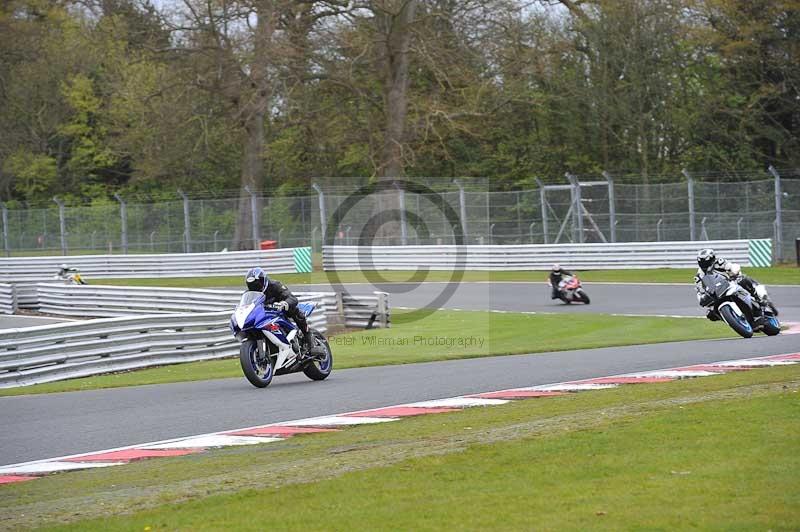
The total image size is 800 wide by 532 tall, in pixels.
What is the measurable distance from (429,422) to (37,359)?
7.71m

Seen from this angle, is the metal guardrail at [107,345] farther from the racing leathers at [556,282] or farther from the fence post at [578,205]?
the fence post at [578,205]

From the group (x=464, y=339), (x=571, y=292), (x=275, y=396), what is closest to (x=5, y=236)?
(x=571, y=292)

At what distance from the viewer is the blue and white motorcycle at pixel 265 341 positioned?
1252 centimetres

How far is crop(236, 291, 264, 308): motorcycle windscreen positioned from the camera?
12.6m

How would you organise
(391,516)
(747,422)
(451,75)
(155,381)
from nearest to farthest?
(391,516) < (747,422) < (155,381) < (451,75)

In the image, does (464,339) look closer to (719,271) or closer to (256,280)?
(719,271)

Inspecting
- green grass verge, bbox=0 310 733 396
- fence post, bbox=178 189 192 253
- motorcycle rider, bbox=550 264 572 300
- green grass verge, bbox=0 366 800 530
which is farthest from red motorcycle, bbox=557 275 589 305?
fence post, bbox=178 189 192 253

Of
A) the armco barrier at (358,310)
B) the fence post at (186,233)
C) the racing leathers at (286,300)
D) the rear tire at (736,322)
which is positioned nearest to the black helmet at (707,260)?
the rear tire at (736,322)

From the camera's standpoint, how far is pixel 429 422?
9.60 metres

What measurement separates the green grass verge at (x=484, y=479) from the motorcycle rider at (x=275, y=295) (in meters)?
3.69

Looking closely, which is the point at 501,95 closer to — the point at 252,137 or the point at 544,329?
the point at 252,137

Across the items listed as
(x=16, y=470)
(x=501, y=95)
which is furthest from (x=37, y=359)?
(x=501, y=95)

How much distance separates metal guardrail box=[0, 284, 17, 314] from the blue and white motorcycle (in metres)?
18.0

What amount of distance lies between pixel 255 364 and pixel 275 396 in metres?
0.80
